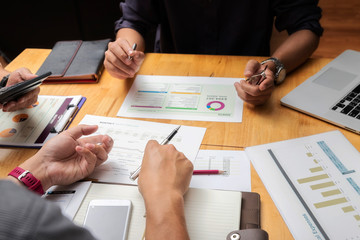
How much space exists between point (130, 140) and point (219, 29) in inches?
28.0

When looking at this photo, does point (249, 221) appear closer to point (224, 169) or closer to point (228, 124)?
point (224, 169)

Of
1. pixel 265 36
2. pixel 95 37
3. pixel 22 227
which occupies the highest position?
pixel 22 227

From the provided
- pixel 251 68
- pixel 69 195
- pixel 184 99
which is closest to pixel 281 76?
pixel 251 68

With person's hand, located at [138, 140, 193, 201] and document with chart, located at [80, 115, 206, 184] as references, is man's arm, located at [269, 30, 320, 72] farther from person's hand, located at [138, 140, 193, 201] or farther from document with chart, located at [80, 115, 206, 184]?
person's hand, located at [138, 140, 193, 201]

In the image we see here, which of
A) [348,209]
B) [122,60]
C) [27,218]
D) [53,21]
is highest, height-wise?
[27,218]

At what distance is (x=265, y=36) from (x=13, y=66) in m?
1.07

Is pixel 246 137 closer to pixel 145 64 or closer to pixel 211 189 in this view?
pixel 211 189

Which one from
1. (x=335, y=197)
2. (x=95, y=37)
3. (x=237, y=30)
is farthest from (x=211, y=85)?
(x=95, y=37)

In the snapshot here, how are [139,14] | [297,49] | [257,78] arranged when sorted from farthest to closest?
[139,14] → [297,49] → [257,78]

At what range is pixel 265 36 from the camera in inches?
56.5

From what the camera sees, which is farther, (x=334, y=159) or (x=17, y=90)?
(x=17, y=90)

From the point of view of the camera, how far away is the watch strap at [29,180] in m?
0.76

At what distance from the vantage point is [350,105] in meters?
0.96

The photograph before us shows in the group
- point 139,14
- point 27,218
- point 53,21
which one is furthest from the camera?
point 53,21
